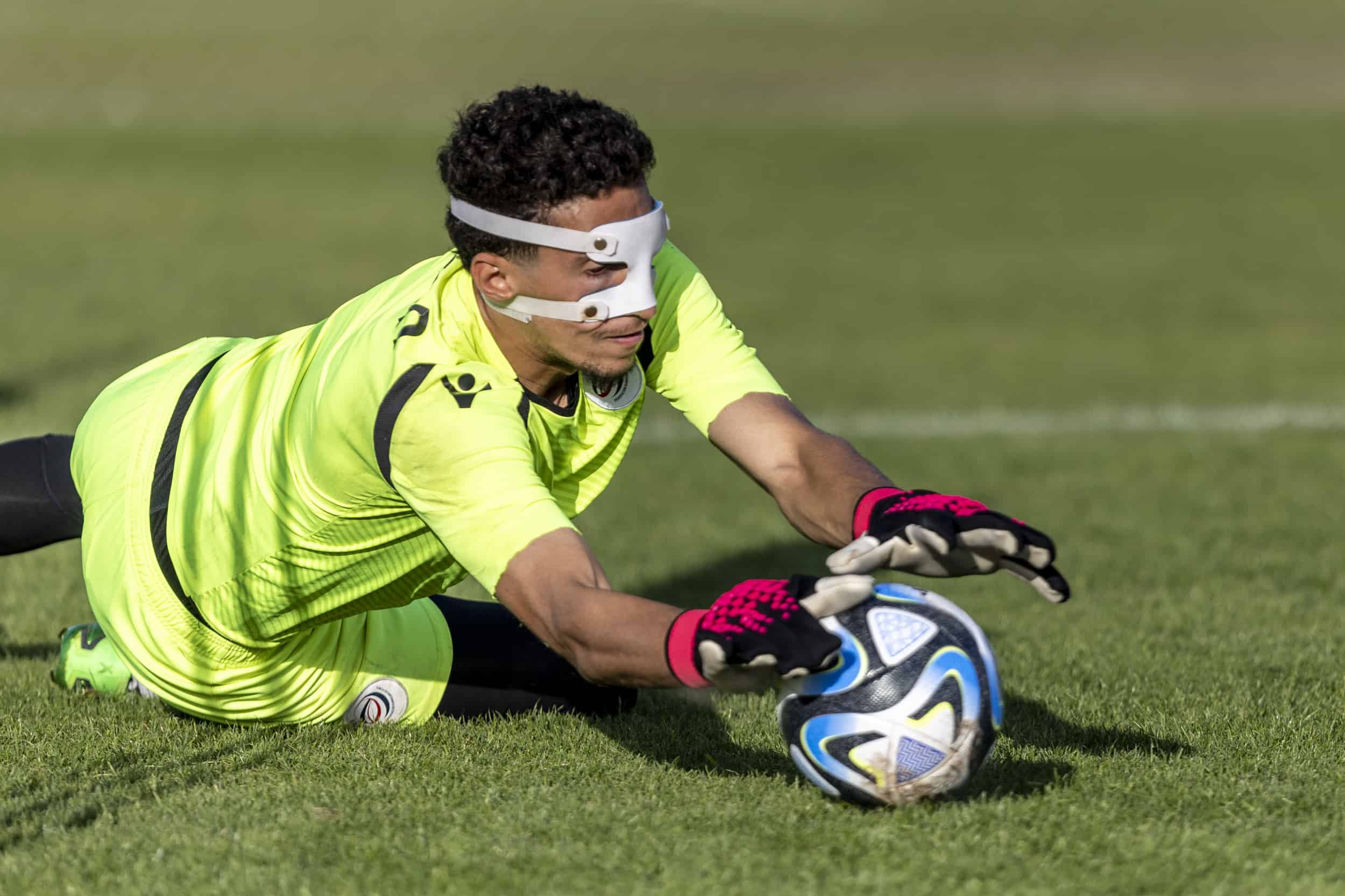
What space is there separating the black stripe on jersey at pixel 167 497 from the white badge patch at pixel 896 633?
245cm

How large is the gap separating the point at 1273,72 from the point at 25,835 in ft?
158

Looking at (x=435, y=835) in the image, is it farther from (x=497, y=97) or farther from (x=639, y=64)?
(x=639, y=64)

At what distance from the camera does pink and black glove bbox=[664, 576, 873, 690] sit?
159 inches

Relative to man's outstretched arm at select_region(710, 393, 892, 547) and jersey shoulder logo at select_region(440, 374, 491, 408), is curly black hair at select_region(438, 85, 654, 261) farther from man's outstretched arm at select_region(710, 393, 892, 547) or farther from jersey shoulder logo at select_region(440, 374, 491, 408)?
man's outstretched arm at select_region(710, 393, 892, 547)

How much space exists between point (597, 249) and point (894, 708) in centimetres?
157

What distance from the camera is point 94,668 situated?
648 cm

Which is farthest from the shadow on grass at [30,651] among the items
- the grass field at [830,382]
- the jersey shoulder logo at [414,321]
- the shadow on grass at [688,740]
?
the jersey shoulder logo at [414,321]

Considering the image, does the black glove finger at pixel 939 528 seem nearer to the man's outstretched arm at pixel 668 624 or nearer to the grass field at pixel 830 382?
the man's outstretched arm at pixel 668 624

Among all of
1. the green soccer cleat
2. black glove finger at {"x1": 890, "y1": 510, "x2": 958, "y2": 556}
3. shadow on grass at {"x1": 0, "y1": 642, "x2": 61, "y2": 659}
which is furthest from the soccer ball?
shadow on grass at {"x1": 0, "y1": 642, "x2": 61, "y2": 659}

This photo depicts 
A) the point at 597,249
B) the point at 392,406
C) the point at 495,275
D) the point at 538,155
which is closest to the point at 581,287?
the point at 597,249

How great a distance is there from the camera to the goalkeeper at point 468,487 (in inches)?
170

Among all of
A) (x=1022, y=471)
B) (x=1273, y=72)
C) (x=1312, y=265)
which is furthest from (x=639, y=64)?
(x=1022, y=471)

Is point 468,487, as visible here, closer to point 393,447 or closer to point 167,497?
point 393,447

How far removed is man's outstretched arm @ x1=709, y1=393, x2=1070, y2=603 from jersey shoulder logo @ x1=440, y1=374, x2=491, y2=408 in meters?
1.08
